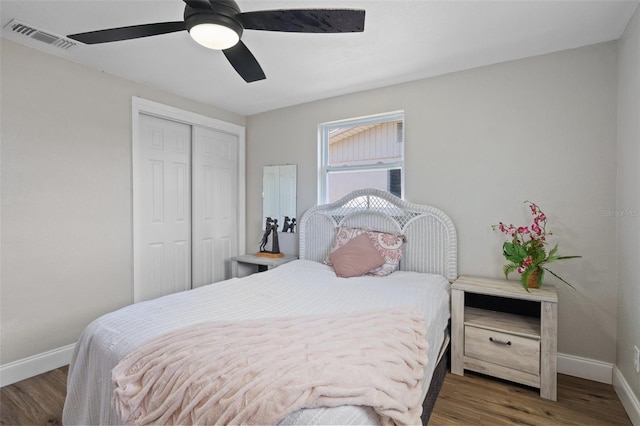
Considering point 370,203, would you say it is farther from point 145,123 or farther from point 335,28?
point 145,123

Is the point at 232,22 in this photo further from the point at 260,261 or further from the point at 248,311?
the point at 260,261

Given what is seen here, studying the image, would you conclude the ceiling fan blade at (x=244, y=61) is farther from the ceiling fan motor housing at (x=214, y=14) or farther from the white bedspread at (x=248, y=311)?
the white bedspread at (x=248, y=311)

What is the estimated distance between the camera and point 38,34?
211 centimetres

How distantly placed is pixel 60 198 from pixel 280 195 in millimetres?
2049

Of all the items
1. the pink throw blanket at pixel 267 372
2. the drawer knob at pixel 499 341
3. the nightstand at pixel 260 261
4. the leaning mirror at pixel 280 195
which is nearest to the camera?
the pink throw blanket at pixel 267 372

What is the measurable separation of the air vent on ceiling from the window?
7.41ft

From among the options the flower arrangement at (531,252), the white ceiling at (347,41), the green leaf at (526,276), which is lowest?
the green leaf at (526,276)

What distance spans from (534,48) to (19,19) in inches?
140

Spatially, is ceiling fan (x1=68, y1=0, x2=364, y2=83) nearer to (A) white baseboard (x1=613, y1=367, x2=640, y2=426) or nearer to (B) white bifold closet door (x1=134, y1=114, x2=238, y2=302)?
(B) white bifold closet door (x1=134, y1=114, x2=238, y2=302)

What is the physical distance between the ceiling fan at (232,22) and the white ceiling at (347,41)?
15.2 inches

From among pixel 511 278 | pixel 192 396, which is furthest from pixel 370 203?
pixel 192 396

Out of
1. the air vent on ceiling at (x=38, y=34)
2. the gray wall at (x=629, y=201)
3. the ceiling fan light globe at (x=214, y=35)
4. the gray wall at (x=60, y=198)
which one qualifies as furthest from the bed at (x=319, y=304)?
the air vent on ceiling at (x=38, y=34)

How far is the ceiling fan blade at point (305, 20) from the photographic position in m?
1.31

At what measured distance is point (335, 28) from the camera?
1.43 meters
